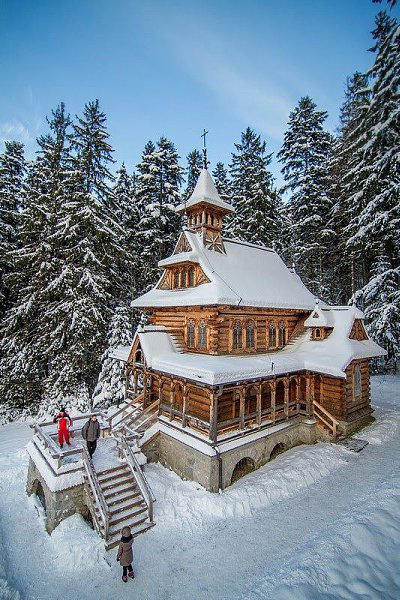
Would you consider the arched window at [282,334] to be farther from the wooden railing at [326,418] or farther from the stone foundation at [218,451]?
the stone foundation at [218,451]

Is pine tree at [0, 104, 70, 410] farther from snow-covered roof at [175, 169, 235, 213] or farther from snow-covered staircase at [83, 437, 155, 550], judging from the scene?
snow-covered staircase at [83, 437, 155, 550]

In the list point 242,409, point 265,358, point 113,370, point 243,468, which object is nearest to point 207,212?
point 265,358

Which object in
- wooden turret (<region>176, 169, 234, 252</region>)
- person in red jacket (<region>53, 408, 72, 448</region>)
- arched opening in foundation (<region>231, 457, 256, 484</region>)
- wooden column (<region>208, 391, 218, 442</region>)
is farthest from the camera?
wooden turret (<region>176, 169, 234, 252</region>)

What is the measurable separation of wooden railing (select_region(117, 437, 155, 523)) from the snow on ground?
675 millimetres

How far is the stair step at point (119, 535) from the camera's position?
30.5ft

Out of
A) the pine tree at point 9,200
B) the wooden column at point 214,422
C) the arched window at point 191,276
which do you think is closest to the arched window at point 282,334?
the arched window at point 191,276

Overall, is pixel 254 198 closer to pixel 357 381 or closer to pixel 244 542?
pixel 357 381

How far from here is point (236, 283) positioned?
17.2 meters

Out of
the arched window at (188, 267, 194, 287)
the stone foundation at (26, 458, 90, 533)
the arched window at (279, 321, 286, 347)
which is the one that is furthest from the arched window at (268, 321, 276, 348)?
the stone foundation at (26, 458, 90, 533)

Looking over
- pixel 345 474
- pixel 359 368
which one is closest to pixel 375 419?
pixel 359 368

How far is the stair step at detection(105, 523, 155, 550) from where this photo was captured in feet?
30.5

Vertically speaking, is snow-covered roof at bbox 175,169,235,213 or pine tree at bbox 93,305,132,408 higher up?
snow-covered roof at bbox 175,169,235,213

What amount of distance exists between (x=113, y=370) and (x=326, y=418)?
14103mm

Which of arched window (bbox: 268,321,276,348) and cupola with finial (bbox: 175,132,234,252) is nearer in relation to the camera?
arched window (bbox: 268,321,276,348)
